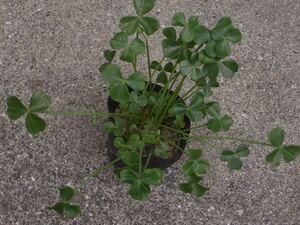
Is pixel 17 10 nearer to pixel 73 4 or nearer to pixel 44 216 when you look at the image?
pixel 73 4

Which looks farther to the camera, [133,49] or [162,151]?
[162,151]

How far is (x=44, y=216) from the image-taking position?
1.45 metres

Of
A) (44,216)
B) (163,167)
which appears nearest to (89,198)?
(44,216)

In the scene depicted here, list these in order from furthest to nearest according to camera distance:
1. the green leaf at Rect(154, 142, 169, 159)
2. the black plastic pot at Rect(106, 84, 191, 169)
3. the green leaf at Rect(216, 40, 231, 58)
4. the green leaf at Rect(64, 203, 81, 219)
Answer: the black plastic pot at Rect(106, 84, 191, 169) → the green leaf at Rect(154, 142, 169, 159) → the green leaf at Rect(64, 203, 81, 219) → the green leaf at Rect(216, 40, 231, 58)

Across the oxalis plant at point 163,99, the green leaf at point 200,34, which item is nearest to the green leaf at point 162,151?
the oxalis plant at point 163,99

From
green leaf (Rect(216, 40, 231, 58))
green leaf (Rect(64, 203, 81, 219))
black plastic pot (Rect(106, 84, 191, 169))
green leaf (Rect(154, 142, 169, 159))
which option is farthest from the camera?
black plastic pot (Rect(106, 84, 191, 169))

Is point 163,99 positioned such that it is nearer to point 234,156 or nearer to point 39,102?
point 234,156

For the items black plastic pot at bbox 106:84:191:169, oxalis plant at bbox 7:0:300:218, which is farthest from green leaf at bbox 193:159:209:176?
black plastic pot at bbox 106:84:191:169

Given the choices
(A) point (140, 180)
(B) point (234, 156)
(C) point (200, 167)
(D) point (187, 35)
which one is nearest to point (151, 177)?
(A) point (140, 180)

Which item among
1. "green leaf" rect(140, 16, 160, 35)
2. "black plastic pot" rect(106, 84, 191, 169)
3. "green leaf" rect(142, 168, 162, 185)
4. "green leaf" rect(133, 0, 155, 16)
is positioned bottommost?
"black plastic pot" rect(106, 84, 191, 169)

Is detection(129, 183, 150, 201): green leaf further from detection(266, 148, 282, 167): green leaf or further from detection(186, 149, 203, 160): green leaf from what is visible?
detection(266, 148, 282, 167): green leaf

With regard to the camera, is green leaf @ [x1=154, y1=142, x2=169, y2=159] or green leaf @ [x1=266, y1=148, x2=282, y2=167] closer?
green leaf @ [x1=266, y1=148, x2=282, y2=167]

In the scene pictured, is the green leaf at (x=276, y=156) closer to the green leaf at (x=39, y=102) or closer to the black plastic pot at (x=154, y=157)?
the black plastic pot at (x=154, y=157)

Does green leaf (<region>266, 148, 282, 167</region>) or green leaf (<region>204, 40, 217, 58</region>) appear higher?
green leaf (<region>204, 40, 217, 58</region>)
